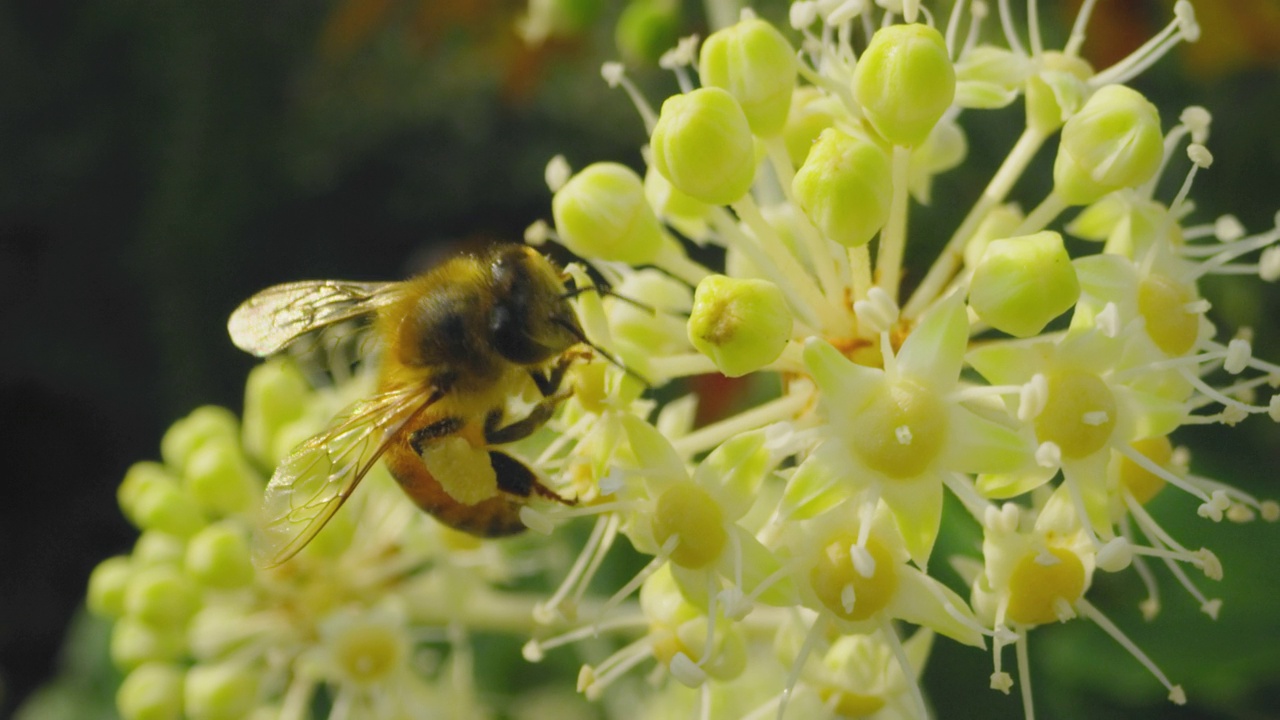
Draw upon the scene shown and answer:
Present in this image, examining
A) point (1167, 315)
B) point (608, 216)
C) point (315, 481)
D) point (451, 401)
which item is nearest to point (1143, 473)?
point (1167, 315)

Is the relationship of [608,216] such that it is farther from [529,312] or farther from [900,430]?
[900,430]

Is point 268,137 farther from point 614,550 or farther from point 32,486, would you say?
point 614,550

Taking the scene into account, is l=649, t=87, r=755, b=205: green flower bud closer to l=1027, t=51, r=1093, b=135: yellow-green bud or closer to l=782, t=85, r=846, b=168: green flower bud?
l=782, t=85, r=846, b=168: green flower bud

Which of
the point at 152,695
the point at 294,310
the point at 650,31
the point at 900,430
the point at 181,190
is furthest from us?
the point at 181,190

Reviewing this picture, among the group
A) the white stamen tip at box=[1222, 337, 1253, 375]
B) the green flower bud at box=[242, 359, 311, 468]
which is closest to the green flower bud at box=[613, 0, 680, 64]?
the green flower bud at box=[242, 359, 311, 468]

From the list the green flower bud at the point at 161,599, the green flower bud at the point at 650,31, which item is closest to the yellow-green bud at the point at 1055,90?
the green flower bud at the point at 650,31

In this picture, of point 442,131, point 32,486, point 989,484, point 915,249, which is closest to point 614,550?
point 915,249

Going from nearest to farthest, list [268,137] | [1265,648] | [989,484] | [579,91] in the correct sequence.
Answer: [989,484] → [1265,648] → [579,91] → [268,137]

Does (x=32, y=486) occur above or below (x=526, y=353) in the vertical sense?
below
